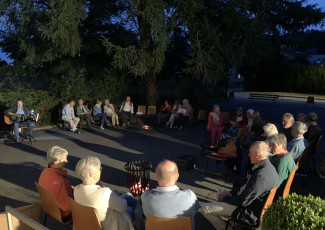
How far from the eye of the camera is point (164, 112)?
566 inches

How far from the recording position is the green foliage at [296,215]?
280 cm

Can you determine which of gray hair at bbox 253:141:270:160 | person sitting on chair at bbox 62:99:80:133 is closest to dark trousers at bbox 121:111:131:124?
person sitting on chair at bbox 62:99:80:133

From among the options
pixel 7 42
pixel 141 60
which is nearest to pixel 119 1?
pixel 141 60

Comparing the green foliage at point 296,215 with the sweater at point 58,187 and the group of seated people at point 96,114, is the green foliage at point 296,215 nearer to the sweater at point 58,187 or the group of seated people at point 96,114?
the sweater at point 58,187

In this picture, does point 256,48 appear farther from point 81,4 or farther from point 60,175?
point 60,175

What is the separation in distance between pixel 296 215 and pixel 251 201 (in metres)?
1.02

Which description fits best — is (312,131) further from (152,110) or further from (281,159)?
(152,110)

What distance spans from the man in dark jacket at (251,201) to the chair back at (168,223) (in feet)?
3.28

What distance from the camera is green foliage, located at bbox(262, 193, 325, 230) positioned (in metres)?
2.80

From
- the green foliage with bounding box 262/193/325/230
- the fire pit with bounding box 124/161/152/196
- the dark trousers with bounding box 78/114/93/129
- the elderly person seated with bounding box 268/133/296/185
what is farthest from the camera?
the dark trousers with bounding box 78/114/93/129

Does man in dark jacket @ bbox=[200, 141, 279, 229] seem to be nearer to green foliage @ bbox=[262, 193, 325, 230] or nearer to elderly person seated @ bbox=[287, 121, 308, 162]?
green foliage @ bbox=[262, 193, 325, 230]

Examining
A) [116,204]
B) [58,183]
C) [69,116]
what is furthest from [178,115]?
[116,204]

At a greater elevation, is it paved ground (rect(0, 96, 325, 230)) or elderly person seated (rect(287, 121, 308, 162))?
elderly person seated (rect(287, 121, 308, 162))

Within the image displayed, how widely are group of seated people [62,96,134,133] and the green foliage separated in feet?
34.0
